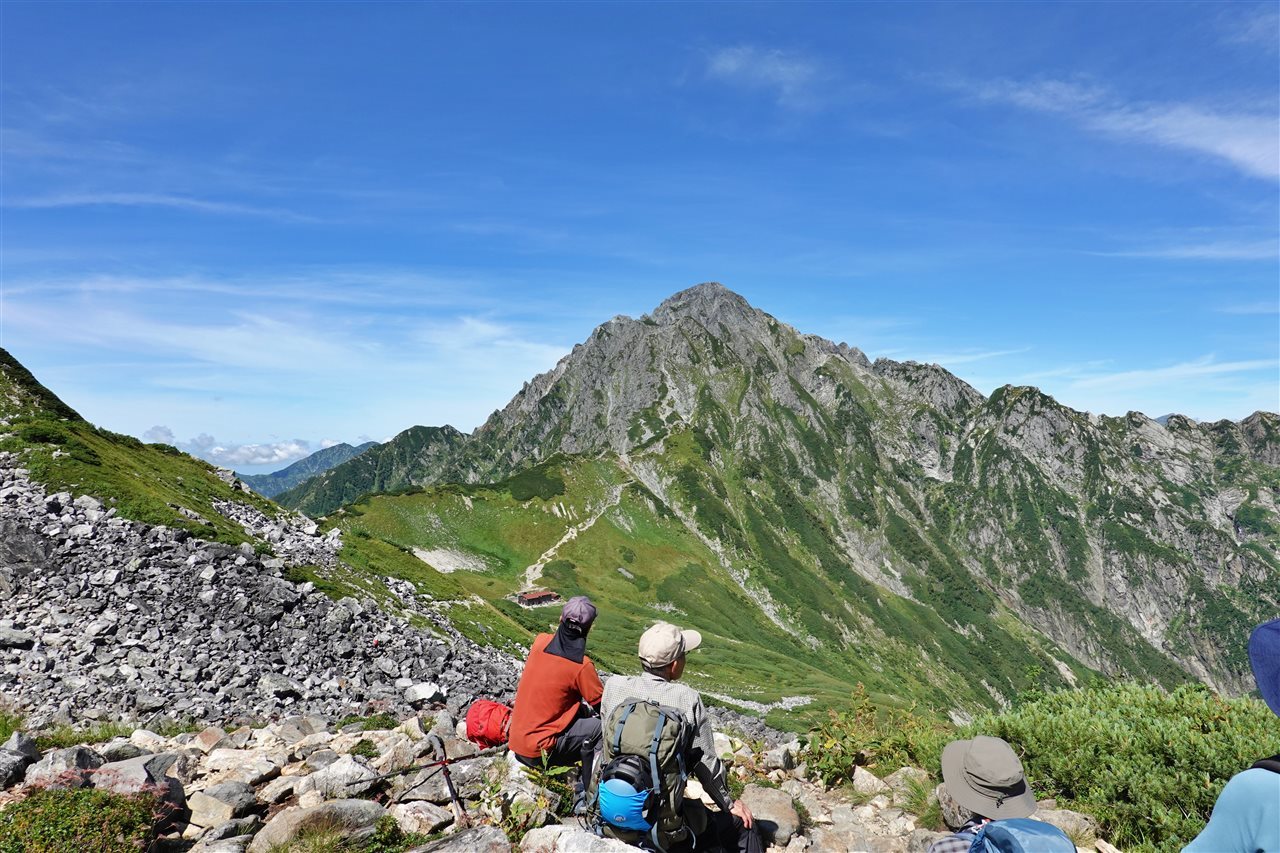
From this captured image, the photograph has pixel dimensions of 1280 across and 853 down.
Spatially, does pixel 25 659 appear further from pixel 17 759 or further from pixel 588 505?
pixel 588 505

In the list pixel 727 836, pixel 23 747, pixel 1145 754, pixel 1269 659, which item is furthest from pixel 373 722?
pixel 1269 659

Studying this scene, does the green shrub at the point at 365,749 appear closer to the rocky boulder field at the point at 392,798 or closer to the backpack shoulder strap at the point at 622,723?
the rocky boulder field at the point at 392,798

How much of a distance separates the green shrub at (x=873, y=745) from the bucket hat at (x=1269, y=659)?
8288 mm

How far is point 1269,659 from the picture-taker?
4.21m

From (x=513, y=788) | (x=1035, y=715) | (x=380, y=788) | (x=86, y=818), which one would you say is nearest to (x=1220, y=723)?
(x=1035, y=715)

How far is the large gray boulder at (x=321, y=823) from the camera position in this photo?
25.9ft

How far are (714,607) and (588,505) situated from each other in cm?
4302

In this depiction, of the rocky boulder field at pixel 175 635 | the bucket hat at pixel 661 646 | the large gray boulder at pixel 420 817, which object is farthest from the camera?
the rocky boulder field at pixel 175 635

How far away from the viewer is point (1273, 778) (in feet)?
12.3

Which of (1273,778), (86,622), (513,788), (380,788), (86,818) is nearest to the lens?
(1273,778)

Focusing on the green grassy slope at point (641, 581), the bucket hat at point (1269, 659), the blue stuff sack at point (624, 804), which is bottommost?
the green grassy slope at point (641, 581)

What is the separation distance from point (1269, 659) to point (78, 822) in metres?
12.0

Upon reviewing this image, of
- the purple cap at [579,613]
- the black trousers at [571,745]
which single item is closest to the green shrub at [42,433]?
the black trousers at [571,745]

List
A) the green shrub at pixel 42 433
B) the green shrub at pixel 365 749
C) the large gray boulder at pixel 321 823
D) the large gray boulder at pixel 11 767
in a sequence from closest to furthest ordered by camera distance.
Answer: the large gray boulder at pixel 321 823 < the large gray boulder at pixel 11 767 < the green shrub at pixel 365 749 < the green shrub at pixel 42 433
